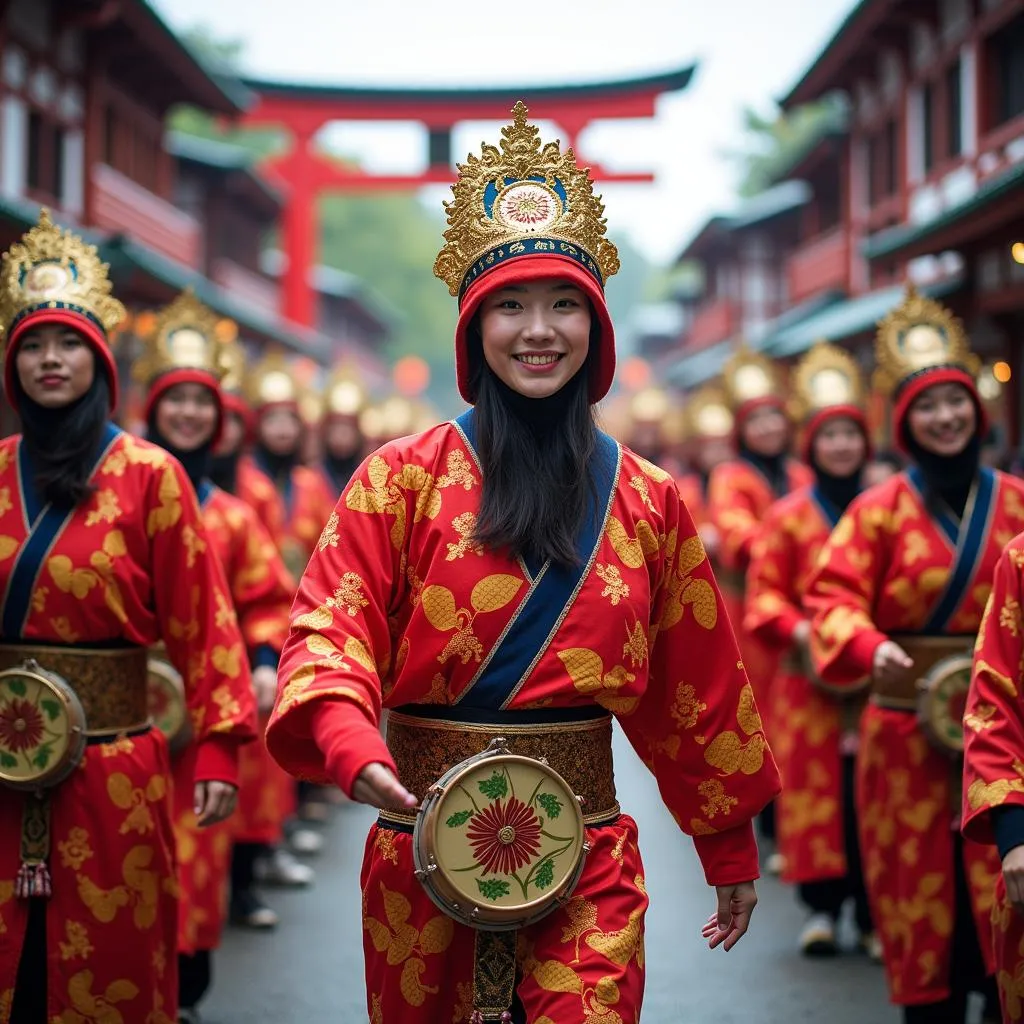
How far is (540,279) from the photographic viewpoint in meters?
3.77

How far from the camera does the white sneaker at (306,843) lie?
9.65 metres

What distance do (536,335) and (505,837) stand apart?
3.53 ft

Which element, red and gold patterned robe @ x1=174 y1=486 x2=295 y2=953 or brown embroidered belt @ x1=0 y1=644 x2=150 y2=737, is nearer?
brown embroidered belt @ x1=0 y1=644 x2=150 y2=737

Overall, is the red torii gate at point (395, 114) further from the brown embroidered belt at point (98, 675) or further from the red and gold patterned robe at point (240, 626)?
the brown embroidered belt at point (98, 675)

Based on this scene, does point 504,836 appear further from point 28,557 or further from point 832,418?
point 832,418

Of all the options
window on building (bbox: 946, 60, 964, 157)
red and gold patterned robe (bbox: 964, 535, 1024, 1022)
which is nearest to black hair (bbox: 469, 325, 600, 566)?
red and gold patterned robe (bbox: 964, 535, 1024, 1022)

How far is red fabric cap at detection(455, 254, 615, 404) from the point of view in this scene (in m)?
3.75

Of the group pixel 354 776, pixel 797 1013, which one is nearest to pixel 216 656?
pixel 354 776

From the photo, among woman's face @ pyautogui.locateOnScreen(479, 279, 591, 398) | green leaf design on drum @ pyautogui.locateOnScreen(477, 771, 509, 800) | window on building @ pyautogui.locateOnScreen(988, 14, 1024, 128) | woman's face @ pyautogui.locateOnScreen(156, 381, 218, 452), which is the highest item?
window on building @ pyautogui.locateOnScreen(988, 14, 1024, 128)

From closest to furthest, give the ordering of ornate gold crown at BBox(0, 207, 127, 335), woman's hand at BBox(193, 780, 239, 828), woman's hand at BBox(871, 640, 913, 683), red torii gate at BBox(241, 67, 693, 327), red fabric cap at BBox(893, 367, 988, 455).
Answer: woman's hand at BBox(193, 780, 239, 828)
ornate gold crown at BBox(0, 207, 127, 335)
woman's hand at BBox(871, 640, 913, 683)
red fabric cap at BBox(893, 367, 988, 455)
red torii gate at BBox(241, 67, 693, 327)

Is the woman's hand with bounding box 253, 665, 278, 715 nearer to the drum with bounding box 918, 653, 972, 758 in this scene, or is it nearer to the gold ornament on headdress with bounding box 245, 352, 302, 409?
the drum with bounding box 918, 653, 972, 758

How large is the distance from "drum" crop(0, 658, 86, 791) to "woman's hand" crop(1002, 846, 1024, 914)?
2.36m

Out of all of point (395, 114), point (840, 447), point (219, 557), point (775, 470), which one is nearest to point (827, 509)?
point (840, 447)

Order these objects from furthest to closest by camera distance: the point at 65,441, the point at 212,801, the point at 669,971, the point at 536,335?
1. the point at 669,971
2. the point at 65,441
3. the point at 212,801
4. the point at 536,335
